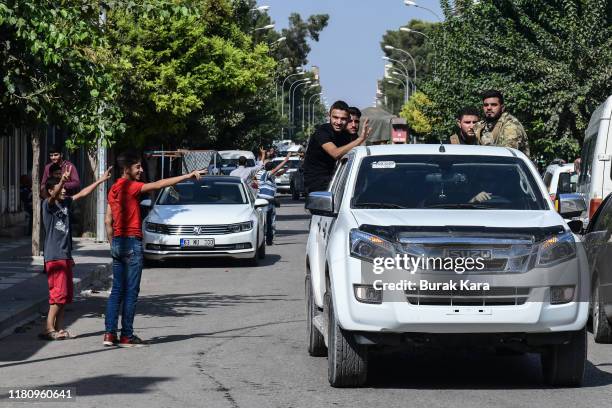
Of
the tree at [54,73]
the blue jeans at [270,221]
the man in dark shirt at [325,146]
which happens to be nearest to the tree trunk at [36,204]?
the blue jeans at [270,221]

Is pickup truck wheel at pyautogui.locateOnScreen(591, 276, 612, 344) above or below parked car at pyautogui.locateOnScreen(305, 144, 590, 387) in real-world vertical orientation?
below

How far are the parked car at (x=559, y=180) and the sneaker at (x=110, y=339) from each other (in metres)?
11.7

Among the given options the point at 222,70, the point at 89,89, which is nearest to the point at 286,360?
the point at 89,89

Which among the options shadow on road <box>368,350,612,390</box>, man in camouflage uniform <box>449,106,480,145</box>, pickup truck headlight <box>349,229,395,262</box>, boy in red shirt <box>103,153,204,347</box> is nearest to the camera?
pickup truck headlight <box>349,229,395,262</box>

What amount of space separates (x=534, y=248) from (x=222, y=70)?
98.4ft

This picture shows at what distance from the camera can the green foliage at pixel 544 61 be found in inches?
1231

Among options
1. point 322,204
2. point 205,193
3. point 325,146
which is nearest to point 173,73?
point 205,193

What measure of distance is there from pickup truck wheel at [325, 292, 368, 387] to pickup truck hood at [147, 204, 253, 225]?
12.7m

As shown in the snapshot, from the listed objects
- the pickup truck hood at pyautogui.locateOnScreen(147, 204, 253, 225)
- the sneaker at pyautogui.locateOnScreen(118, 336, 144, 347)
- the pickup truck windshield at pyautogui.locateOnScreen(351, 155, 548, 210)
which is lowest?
the sneaker at pyautogui.locateOnScreen(118, 336, 144, 347)

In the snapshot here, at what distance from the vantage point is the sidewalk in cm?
1488

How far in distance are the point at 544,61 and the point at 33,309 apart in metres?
19.3

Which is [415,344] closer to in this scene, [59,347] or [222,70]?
[59,347]

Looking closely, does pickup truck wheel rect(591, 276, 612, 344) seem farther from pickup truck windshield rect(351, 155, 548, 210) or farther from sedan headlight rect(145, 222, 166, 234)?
sedan headlight rect(145, 222, 166, 234)

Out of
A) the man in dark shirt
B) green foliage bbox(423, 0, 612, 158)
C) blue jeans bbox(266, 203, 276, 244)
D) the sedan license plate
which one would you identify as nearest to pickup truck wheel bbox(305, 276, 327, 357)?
the man in dark shirt
